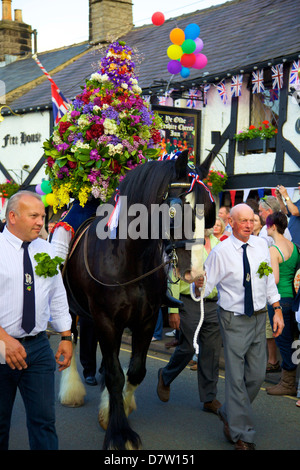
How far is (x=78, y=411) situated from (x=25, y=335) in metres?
2.52

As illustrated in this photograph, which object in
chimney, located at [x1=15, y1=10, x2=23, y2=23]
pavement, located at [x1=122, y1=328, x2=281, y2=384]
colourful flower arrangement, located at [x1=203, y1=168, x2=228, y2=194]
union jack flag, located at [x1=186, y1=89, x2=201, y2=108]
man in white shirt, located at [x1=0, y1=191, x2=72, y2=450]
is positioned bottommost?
pavement, located at [x1=122, y1=328, x2=281, y2=384]

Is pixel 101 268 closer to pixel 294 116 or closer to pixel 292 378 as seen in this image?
pixel 292 378

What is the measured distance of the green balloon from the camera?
13102mm

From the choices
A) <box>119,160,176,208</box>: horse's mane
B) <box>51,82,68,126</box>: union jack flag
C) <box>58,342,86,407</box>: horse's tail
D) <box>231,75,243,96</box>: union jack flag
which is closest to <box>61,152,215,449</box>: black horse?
<box>119,160,176,208</box>: horse's mane

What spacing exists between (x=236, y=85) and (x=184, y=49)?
2.47 m

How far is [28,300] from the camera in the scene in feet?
12.9

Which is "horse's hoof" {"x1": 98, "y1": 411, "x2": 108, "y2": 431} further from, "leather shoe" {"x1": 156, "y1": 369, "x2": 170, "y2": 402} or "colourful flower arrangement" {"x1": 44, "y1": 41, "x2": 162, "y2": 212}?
"colourful flower arrangement" {"x1": 44, "y1": 41, "x2": 162, "y2": 212}

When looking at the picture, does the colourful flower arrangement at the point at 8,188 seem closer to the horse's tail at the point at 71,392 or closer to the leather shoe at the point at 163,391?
the horse's tail at the point at 71,392

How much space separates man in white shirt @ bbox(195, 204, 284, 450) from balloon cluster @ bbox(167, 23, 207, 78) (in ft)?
28.3

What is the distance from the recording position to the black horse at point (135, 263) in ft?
15.5

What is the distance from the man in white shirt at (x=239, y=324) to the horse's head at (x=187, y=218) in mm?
629

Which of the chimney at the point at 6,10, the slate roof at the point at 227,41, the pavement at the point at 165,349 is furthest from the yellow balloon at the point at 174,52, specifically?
the chimney at the point at 6,10

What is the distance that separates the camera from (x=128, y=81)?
674cm

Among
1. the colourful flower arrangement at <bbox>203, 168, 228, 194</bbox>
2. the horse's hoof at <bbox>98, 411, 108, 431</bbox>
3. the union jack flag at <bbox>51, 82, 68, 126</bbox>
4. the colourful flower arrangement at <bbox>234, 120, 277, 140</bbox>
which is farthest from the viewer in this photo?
the colourful flower arrangement at <bbox>203, 168, 228, 194</bbox>
